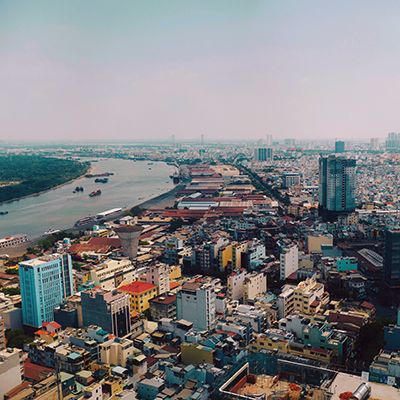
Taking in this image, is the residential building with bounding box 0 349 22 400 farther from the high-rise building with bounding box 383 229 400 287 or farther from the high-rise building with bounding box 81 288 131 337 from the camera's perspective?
the high-rise building with bounding box 383 229 400 287

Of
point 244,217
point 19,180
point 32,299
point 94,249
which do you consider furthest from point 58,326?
point 19,180

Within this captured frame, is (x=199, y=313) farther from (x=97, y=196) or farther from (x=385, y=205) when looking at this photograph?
(x=97, y=196)

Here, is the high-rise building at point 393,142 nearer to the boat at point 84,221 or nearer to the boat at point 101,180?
the boat at point 101,180

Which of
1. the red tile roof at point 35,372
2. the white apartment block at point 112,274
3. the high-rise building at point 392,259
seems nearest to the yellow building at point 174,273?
the white apartment block at point 112,274

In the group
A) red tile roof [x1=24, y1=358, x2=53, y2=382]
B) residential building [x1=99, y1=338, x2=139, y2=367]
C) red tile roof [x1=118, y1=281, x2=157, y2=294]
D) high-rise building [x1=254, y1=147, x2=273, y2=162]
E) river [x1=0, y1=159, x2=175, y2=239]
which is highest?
high-rise building [x1=254, y1=147, x2=273, y2=162]

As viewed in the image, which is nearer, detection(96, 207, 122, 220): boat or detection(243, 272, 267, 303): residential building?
detection(243, 272, 267, 303): residential building

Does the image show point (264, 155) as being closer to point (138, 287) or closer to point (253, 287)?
point (253, 287)

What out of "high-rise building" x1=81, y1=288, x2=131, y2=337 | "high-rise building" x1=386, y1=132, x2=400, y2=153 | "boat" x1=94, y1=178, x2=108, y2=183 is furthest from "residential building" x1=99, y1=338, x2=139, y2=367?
Answer: "high-rise building" x1=386, y1=132, x2=400, y2=153
